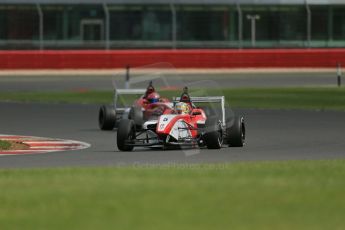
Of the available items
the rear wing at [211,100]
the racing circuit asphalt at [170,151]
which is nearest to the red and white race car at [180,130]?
the racing circuit asphalt at [170,151]

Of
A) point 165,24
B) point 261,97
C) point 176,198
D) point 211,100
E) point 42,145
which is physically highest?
point 165,24

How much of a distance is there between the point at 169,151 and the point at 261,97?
19936mm

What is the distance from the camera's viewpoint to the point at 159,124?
68.1 feet

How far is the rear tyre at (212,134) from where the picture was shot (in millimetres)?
20734

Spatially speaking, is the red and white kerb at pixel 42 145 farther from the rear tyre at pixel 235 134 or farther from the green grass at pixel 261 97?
the green grass at pixel 261 97

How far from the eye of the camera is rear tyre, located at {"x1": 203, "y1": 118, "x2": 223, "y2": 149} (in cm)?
2073

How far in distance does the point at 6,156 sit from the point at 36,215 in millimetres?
8500

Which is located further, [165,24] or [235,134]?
[165,24]

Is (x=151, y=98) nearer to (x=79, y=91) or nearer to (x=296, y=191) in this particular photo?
(x=296, y=191)

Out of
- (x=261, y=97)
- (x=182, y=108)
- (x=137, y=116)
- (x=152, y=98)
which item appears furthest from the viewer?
(x=261, y=97)

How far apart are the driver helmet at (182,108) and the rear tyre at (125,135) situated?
2.84ft

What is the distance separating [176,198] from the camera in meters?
12.5

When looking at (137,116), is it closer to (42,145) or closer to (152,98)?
(152,98)

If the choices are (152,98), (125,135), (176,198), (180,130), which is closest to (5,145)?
(125,135)
